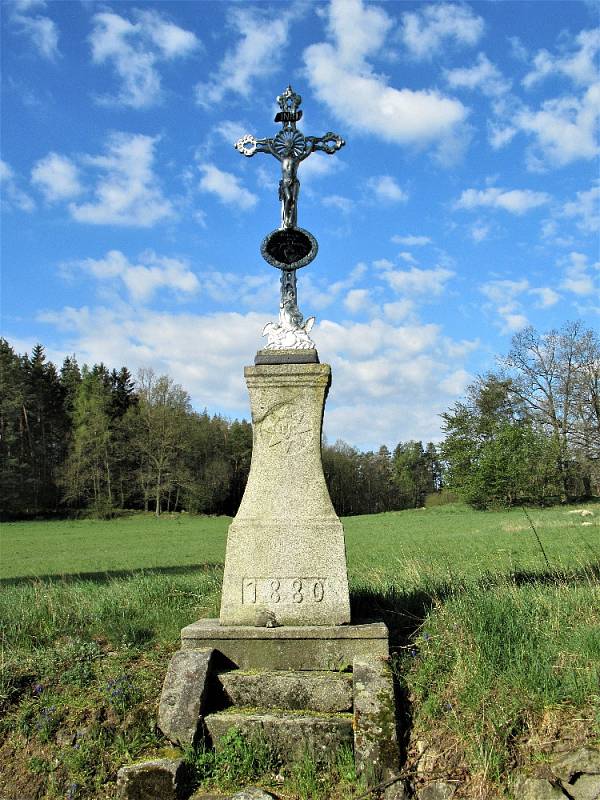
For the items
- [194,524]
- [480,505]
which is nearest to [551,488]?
[480,505]

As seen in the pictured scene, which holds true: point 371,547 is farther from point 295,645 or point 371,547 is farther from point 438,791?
point 438,791

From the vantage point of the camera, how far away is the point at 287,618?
5.45 meters

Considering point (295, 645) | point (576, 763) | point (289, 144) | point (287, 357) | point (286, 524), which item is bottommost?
point (576, 763)

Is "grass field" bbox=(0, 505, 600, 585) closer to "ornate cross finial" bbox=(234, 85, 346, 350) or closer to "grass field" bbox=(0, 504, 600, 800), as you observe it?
"grass field" bbox=(0, 504, 600, 800)

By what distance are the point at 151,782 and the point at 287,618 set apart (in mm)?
1744

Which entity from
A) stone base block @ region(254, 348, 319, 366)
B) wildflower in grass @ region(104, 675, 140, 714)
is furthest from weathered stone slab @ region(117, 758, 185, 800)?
stone base block @ region(254, 348, 319, 366)

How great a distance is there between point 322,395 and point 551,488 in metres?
41.8

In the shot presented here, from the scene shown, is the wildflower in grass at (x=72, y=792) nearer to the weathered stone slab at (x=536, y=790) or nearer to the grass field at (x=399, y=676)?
the grass field at (x=399, y=676)

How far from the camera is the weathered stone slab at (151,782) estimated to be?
13.2 feet

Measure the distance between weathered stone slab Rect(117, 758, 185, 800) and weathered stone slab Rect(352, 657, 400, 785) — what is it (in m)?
1.19

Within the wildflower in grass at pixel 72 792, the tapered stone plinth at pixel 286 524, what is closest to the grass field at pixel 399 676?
the wildflower in grass at pixel 72 792

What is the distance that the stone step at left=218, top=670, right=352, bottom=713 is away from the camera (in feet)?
15.6

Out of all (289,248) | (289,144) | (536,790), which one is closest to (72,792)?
(536,790)

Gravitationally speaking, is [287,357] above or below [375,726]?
above
